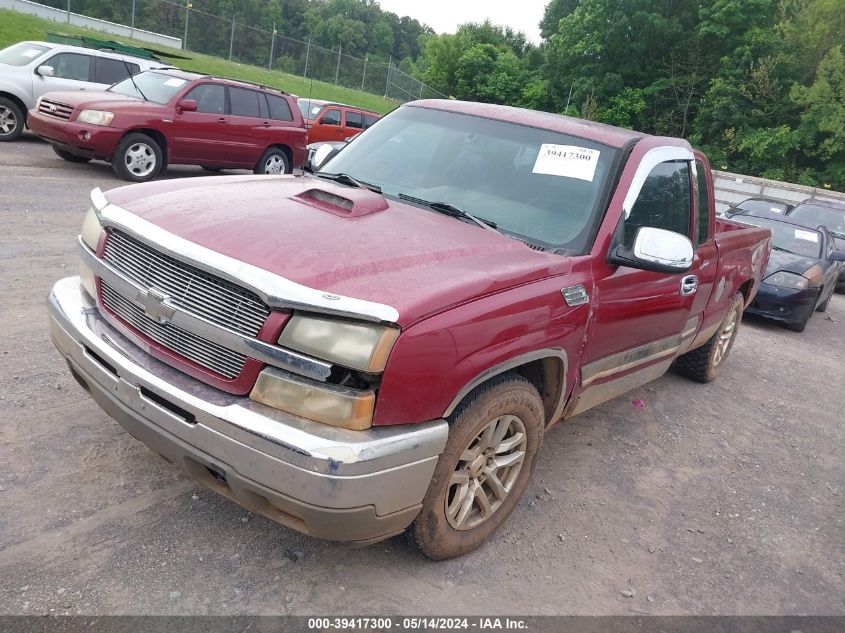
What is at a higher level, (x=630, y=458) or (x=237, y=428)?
(x=237, y=428)

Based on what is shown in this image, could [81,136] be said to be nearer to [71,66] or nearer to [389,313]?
[71,66]

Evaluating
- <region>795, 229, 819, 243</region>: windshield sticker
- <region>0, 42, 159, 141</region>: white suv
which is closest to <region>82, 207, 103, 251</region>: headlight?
<region>795, 229, 819, 243</region>: windshield sticker

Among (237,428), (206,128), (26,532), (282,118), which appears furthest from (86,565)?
(282,118)

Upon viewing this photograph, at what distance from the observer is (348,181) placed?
12.4 feet

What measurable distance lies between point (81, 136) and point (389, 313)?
9.21m

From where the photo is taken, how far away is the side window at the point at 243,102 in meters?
11.7

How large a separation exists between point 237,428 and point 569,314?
155 cm

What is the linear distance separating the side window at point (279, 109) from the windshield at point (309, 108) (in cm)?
498

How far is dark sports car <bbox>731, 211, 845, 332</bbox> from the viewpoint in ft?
29.3

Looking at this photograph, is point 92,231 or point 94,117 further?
point 94,117

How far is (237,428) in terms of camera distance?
2273 mm

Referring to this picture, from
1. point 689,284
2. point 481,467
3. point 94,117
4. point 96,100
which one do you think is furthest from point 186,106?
point 481,467

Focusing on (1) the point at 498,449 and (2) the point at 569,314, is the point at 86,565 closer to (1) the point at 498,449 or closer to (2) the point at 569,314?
(1) the point at 498,449

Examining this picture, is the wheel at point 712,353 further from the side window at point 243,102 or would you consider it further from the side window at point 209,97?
the side window at point 243,102
